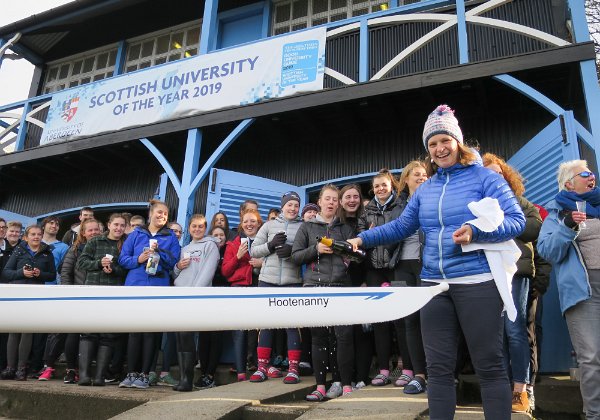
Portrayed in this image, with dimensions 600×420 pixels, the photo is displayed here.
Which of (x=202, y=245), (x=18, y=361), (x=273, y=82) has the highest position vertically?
(x=273, y=82)

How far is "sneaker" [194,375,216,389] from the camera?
4520 mm

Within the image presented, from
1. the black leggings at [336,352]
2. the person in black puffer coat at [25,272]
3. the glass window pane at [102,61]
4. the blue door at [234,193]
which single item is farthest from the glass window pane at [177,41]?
the black leggings at [336,352]

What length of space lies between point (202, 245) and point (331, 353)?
Result: 1.91 metres

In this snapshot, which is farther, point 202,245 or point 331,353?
point 202,245

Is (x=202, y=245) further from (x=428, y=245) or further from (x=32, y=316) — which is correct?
(x=428, y=245)

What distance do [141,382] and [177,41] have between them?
8.06 metres

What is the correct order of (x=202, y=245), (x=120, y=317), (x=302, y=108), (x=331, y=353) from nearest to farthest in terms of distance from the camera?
(x=120, y=317) → (x=331, y=353) → (x=202, y=245) → (x=302, y=108)

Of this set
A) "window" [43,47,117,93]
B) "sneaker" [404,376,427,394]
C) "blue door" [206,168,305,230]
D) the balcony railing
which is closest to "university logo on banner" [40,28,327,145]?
the balcony railing

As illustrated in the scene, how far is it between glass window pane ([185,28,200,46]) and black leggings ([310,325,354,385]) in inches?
323

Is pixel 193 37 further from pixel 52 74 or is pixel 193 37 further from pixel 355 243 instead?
pixel 355 243

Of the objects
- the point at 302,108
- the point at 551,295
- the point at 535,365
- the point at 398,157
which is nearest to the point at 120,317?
the point at 535,365

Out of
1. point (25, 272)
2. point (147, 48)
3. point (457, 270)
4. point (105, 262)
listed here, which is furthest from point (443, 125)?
point (147, 48)

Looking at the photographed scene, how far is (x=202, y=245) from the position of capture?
480 cm

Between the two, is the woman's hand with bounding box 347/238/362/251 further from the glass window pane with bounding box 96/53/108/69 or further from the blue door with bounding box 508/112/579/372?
the glass window pane with bounding box 96/53/108/69
